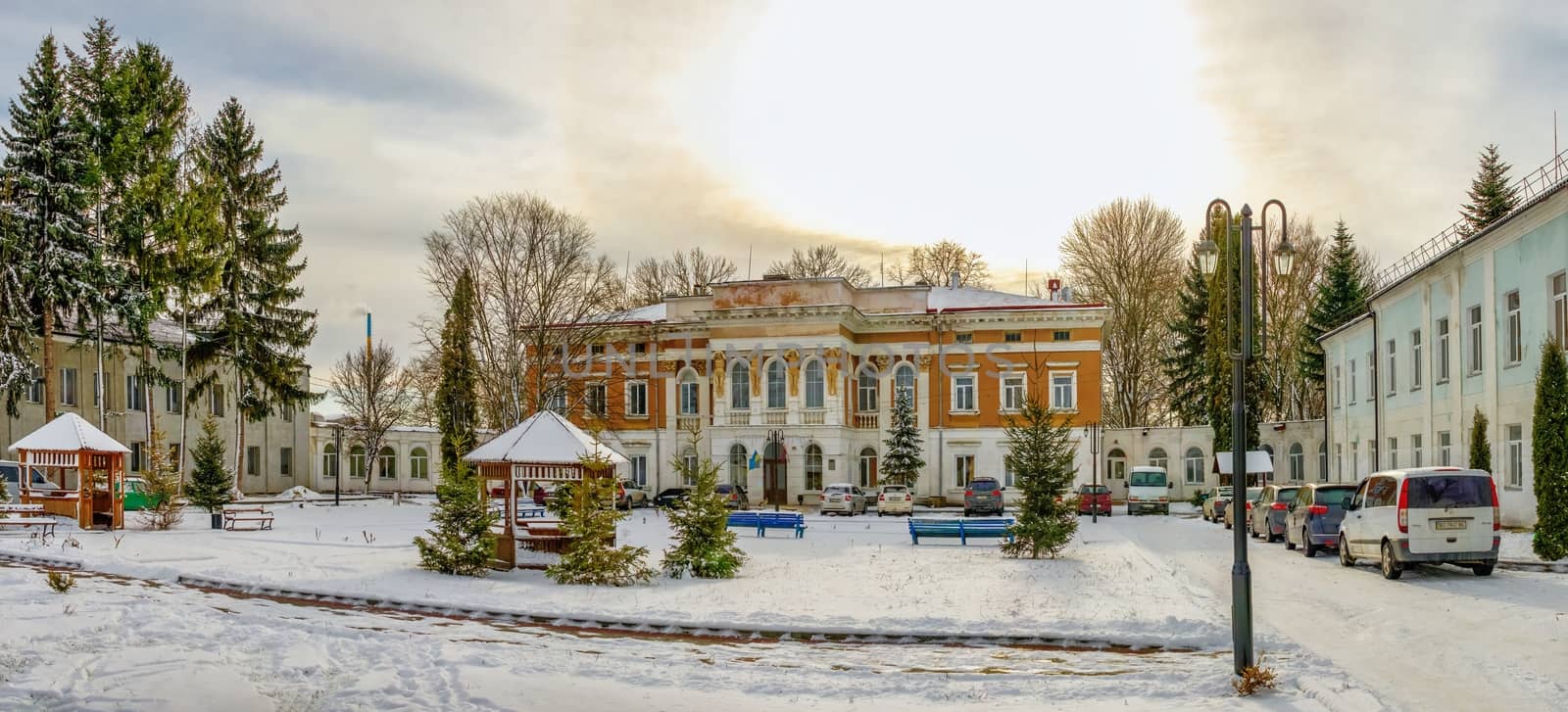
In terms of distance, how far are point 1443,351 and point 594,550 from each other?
25559 mm

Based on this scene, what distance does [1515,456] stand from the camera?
27.6m

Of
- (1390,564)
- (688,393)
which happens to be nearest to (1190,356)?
(688,393)

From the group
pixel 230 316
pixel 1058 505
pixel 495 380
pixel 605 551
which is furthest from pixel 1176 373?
pixel 605 551

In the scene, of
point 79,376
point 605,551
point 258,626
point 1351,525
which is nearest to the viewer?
point 258,626

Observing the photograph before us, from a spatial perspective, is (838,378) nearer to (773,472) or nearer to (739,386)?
(739,386)

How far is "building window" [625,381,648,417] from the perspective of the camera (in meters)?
59.1

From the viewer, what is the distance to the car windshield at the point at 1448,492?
18188 mm

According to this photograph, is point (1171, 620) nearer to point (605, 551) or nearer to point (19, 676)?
point (605, 551)

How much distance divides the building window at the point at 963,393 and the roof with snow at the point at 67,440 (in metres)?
36.1

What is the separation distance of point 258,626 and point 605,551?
6615 millimetres

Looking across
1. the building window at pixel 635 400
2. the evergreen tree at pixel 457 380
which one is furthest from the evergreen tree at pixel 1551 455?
the building window at pixel 635 400

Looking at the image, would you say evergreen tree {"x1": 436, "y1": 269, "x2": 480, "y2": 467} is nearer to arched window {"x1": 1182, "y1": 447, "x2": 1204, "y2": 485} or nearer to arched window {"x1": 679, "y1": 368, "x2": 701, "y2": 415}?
arched window {"x1": 679, "y1": 368, "x2": 701, "y2": 415}

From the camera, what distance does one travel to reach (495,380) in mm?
45844

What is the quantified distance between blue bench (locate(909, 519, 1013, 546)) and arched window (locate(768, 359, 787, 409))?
27083 mm
